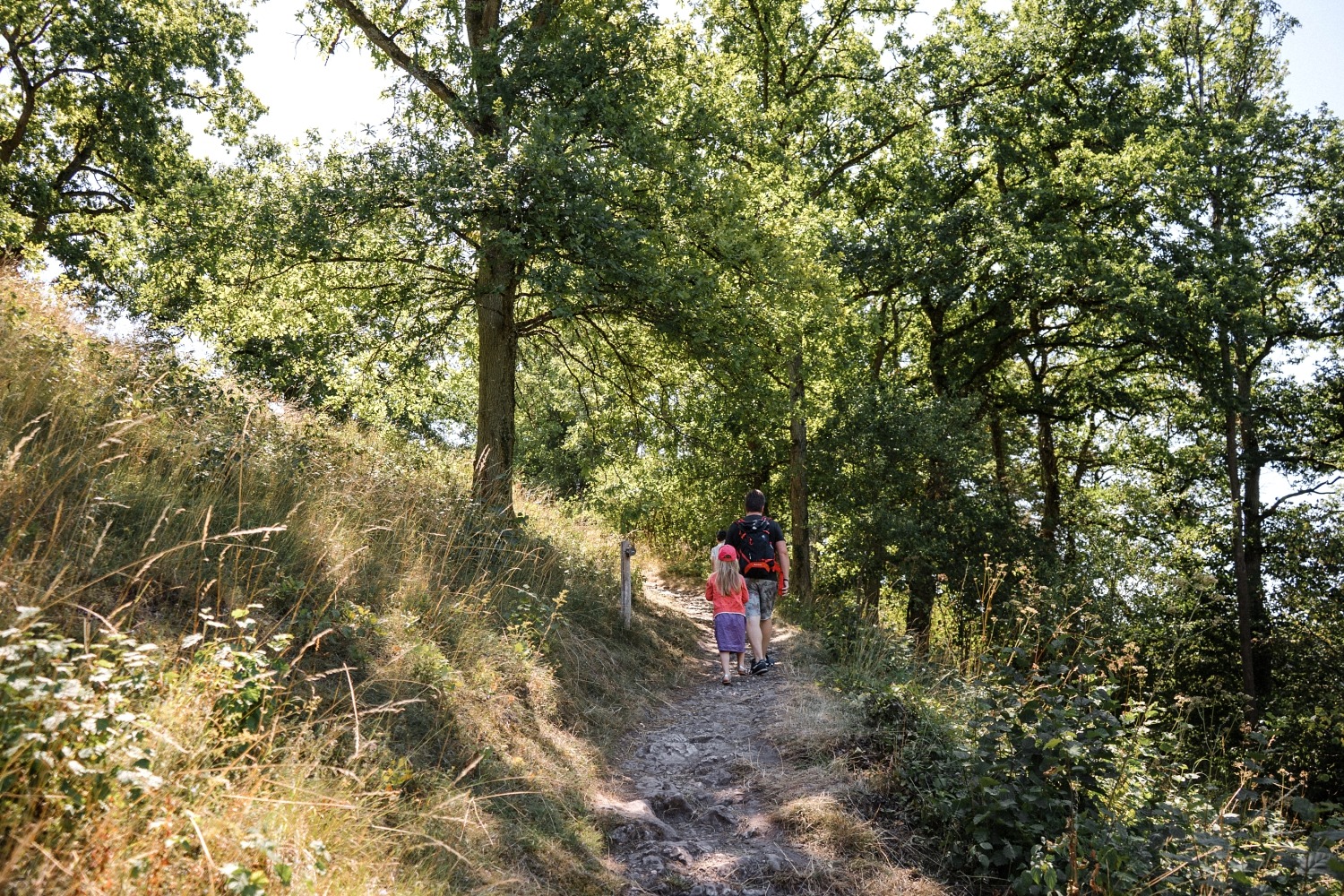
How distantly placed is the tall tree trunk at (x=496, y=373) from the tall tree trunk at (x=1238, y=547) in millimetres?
14170

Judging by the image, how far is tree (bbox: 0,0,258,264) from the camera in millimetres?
16938

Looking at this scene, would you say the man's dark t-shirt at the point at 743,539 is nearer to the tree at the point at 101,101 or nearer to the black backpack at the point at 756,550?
the black backpack at the point at 756,550

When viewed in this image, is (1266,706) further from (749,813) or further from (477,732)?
(477,732)

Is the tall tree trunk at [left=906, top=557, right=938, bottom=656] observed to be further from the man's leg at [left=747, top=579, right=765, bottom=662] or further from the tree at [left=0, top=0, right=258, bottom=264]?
the tree at [left=0, top=0, right=258, bottom=264]

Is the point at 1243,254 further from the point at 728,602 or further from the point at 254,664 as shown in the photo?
the point at 254,664

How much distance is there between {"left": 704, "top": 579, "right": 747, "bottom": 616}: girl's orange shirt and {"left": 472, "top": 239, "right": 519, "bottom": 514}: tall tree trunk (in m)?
2.91

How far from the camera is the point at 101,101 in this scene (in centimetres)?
1831

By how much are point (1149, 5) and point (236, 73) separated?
2206 cm

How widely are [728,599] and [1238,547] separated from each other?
14.7 m

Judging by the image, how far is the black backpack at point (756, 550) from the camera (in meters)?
10.2

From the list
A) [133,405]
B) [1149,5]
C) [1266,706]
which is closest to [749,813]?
[133,405]

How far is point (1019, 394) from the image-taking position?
21.4 meters

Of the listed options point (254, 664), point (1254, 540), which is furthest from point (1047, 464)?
point (254, 664)

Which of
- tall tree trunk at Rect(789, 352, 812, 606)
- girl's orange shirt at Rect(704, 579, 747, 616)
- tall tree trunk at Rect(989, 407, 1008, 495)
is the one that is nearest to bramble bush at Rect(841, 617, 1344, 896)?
girl's orange shirt at Rect(704, 579, 747, 616)
